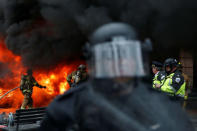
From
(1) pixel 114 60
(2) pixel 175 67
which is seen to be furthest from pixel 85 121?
(2) pixel 175 67

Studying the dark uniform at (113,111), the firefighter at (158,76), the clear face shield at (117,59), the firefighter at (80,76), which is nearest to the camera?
the dark uniform at (113,111)

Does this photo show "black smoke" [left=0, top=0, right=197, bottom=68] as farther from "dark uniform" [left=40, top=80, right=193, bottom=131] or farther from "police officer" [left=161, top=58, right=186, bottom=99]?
"dark uniform" [left=40, top=80, right=193, bottom=131]

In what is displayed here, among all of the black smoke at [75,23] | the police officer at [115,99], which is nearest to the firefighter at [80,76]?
the black smoke at [75,23]

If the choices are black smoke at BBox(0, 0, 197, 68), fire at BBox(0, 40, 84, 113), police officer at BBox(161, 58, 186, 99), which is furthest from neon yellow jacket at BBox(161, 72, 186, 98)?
fire at BBox(0, 40, 84, 113)

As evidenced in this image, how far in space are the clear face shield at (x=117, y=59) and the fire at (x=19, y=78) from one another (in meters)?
6.44

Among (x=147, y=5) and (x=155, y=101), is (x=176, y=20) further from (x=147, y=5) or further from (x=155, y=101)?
(x=155, y=101)

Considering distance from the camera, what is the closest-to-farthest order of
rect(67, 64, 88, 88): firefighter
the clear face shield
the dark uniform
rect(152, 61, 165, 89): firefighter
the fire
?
the dark uniform → the clear face shield → rect(152, 61, 165, 89): firefighter → rect(67, 64, 88, 88): firefighter → the fire

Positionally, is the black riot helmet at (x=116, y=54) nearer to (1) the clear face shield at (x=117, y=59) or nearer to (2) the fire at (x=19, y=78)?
(1) the clear face shield at (x=117, y=59)

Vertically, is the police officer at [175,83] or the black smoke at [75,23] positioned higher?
the black smoke at [75,23]

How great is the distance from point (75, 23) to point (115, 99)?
295 inches

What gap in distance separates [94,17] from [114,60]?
19.8 feet

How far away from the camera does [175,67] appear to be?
3.89m

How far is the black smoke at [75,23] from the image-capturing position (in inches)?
231

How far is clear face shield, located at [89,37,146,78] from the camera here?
1224 millimetres
